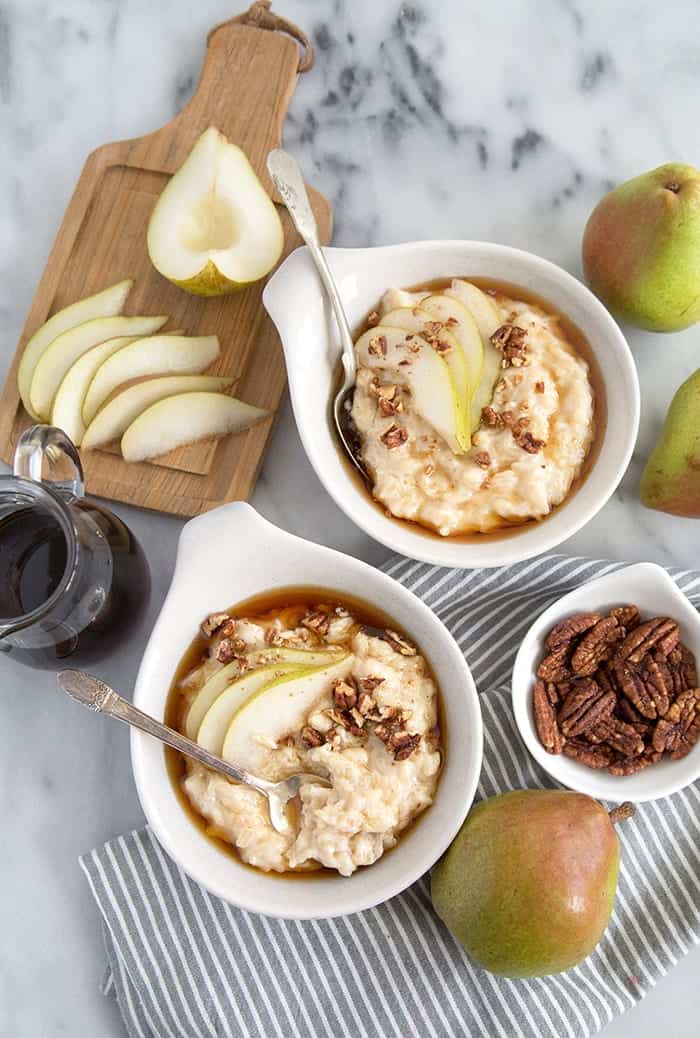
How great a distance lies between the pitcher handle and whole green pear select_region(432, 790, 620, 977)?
792mm

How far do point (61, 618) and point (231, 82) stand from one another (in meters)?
1.01

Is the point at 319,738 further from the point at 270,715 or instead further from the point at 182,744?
the point at 182,744

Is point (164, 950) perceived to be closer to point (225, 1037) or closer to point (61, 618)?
point (225, 1037)

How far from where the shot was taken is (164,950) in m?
1.68

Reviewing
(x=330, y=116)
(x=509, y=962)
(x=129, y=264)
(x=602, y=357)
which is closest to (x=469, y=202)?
(x=330, y=116)

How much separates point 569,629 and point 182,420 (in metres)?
0.73

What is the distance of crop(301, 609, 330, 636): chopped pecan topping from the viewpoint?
160cm

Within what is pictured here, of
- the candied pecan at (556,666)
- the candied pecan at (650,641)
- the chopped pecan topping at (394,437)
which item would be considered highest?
the chopped pecan topping at (394,437)

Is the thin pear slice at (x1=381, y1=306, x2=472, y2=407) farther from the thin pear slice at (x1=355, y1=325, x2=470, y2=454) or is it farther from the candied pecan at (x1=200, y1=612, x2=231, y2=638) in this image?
the candied pecan at (x1=200, y1=612, x2=231, y2=638)

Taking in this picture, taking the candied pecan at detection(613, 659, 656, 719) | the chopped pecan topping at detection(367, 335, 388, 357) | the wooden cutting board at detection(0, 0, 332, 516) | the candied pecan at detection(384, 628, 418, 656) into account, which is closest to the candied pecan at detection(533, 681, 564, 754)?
the candied pecan at detection(613, 659, 656, 719)

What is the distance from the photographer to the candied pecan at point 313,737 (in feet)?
4.90

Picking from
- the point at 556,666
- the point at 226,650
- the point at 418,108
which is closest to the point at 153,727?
the point at 226,650

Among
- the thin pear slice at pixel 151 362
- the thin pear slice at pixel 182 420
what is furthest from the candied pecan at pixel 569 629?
the thin pear slice at pixel 151 362

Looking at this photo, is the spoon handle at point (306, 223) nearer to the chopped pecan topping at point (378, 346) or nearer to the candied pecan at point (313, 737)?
the chopped pecan topping at point (378, 346)
